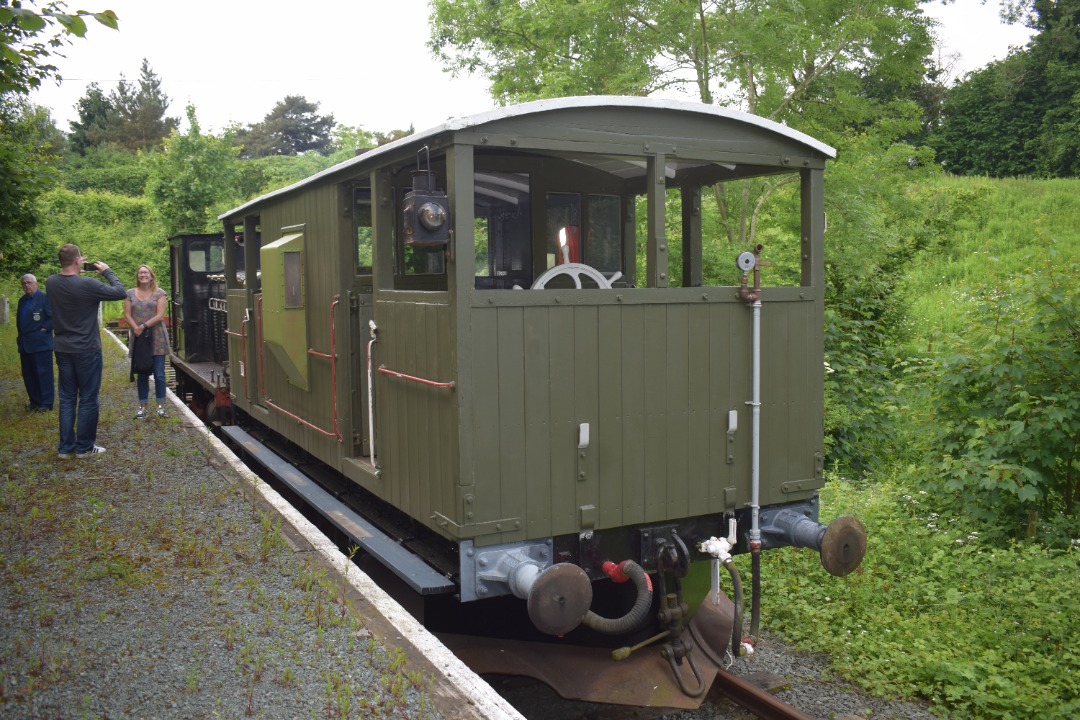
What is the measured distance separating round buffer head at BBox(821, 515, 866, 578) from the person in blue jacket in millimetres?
10228

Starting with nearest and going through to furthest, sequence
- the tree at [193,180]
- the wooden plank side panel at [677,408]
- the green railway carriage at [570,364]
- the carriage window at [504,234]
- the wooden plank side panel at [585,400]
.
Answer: the green railway carriage at [570,364], the wooden plank side panel at [585,400], the wooden plank side panel at [677,408], the carriage window at [504,234], the tree at [193,180]

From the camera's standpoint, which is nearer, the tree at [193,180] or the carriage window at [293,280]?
the carriage window at [293,280]

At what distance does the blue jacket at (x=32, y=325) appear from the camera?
1153 cm

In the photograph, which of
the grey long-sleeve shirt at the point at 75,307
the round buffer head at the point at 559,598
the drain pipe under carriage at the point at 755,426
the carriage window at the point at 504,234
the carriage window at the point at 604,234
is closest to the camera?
the round buffer head at the point at 559,598

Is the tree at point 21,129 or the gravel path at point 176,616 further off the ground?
the tree at point 21,129

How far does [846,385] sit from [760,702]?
655 centimetres

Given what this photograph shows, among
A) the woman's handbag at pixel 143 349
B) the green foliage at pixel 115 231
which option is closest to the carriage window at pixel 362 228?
the woman's handbag at pixel 143 349

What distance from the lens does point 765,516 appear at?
5.30 metres

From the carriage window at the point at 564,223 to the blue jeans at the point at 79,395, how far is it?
4671mm

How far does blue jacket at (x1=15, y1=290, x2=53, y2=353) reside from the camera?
37.8 feet

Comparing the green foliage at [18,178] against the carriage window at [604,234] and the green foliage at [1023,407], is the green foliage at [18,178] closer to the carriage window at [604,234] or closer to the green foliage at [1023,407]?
the carriage window at [604,234]

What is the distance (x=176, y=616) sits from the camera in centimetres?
484

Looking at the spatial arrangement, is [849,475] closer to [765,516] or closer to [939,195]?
[765,516]

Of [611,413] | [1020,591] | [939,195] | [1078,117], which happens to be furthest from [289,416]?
[1078,117]
